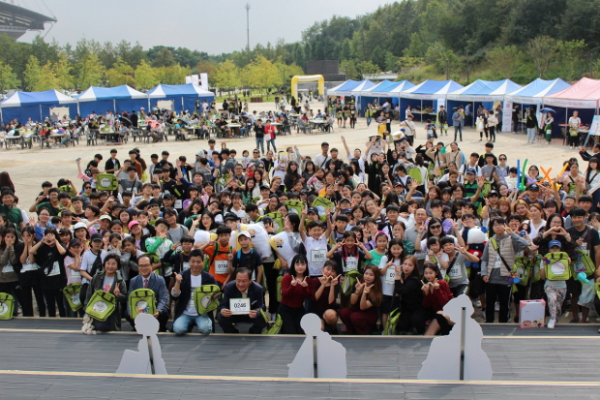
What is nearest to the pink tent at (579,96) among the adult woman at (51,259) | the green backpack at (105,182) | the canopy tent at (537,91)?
the canopy tent at (537,91)

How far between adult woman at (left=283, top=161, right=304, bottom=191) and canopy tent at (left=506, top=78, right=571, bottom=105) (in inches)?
652

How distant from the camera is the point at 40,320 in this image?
6.72m

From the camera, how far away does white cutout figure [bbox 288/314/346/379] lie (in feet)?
15.2

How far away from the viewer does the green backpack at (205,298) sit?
6.00m

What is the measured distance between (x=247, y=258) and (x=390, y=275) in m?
1.67

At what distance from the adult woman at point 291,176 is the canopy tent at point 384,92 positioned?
935 inches

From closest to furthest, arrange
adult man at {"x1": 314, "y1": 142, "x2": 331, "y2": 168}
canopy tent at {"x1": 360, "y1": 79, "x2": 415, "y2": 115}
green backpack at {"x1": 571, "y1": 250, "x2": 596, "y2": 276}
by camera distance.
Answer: green backpack at {"x1": 571, "y1": 250, "x2": 596, "y2": 276}, adult man at {"x1": 314, "y1": 142, "x2": 331, "y2": 168}, canopy tent at {"x1": 360, "y1": 79, "x2": 415, "y2": 115}

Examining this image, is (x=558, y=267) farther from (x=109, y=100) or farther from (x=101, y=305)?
(x=109, y=100)

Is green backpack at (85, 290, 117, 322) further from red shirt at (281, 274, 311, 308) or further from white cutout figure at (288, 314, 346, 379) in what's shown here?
white cutout figure at (288, 314, 346, 379)

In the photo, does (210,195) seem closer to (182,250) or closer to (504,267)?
(182,250)

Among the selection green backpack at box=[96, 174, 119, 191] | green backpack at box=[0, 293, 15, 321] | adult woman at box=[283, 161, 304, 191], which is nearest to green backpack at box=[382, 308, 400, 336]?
green backpack at box=[0, 293, 15, 321]

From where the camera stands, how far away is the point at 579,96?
2136 centimetres

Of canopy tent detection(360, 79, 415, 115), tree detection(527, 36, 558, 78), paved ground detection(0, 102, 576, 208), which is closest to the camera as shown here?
paved ground detection(0, 102, 576, 208)

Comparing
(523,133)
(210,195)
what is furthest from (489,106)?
(210,195)
